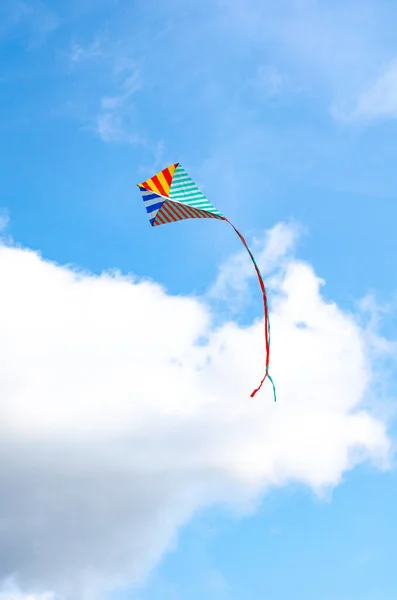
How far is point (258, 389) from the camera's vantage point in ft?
61.0

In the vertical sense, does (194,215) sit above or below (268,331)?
above

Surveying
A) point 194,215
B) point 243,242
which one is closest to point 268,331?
point 243,242

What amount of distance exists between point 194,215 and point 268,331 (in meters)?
5.30

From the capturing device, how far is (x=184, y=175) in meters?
20.0

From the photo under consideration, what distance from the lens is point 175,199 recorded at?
19562 mm

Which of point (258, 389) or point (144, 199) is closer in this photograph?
point (258, 389)

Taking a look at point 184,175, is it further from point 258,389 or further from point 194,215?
point 258,389

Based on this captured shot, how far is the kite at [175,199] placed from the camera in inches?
767

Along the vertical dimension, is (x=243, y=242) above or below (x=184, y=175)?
below

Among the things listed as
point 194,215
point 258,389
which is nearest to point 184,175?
point 194,215

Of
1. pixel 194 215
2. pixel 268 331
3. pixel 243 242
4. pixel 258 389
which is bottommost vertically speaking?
pixel 258 389

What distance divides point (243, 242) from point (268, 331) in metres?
3.54

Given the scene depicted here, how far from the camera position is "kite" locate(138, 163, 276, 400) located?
63.9 feet

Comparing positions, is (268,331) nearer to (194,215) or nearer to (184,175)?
A: (194,215)
